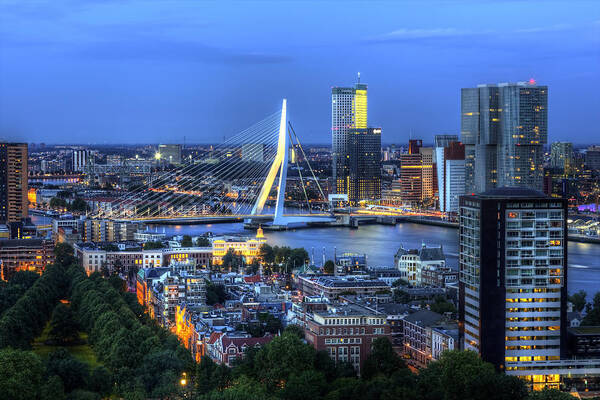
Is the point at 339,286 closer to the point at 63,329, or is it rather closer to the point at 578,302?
the point at 578,302

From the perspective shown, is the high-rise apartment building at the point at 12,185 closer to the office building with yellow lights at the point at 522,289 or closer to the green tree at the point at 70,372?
the green tree at the point at 70,372

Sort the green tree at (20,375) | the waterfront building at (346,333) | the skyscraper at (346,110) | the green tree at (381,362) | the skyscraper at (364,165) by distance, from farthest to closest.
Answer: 1. the skyscraper at (346,110)
2. the skyscraper at (364,165)
3. the waterfront building at (346,333)
4. the green tree at (381,362)
5. the green tree at (20,375)

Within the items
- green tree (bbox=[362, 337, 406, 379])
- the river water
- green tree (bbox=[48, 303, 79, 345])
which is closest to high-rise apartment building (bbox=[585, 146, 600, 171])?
the river water

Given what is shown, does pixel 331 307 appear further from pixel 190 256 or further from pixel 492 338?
pixel 190 256

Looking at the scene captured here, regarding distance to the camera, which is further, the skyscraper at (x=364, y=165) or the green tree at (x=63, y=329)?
the skyscraper at (x=364, y=165)

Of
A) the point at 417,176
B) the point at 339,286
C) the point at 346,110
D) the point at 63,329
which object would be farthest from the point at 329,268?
the point at 346,110

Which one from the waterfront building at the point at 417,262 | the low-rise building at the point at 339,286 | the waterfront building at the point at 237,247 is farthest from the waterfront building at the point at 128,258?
the low-rise building at the point at 339,286

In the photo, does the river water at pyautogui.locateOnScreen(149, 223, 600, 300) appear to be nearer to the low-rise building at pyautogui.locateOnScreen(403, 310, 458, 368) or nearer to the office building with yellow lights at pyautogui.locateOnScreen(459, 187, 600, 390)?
the low-rise building at pyautogui.locateOnScreen(403, 310, 458, 368)
